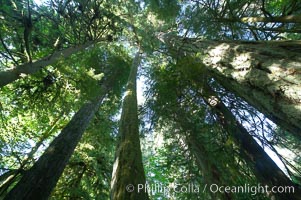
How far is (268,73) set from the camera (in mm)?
2213

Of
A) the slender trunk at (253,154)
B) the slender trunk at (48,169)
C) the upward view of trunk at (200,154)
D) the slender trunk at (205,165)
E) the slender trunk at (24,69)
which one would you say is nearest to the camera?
the slender trunk at (48,169)

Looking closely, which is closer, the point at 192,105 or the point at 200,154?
the point at 192,105

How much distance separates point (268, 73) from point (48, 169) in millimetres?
4319

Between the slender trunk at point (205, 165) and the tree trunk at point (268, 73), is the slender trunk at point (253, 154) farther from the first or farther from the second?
the tree trunk at point (268, 73)

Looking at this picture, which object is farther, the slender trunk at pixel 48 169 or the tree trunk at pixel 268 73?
the slender trunk at pixel 48 169

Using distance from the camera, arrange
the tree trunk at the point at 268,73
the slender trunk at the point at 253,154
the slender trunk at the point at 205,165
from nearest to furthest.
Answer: the tree trunk at the point at 268,73
the slender trunk at the point at 253,154
the slender trunk at the point at 205,165

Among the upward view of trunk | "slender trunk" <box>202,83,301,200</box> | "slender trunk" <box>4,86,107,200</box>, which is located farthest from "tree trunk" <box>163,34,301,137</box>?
"slender trunk" <box>4,86,107,200</box>

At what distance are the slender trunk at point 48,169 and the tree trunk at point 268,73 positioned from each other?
3.76 m

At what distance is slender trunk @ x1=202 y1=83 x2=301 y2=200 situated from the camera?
13.4 feet

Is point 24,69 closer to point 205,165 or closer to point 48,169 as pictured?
point 48,169

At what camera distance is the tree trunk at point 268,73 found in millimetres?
1809

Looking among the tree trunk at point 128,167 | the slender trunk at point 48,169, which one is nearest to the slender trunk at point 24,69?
the slender trunk at point 48,169

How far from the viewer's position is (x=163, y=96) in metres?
5.23

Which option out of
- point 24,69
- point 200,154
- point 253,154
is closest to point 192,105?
point 200,154
